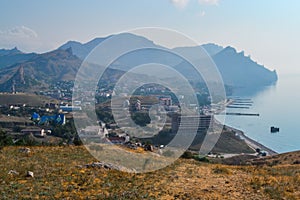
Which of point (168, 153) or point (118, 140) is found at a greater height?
point (168, 153)

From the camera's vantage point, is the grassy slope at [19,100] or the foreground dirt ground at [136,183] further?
the grassy slope at [19,100]

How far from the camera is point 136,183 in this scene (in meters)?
10.4

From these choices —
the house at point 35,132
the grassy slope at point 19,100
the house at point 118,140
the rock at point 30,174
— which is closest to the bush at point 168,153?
the house at point 118,140

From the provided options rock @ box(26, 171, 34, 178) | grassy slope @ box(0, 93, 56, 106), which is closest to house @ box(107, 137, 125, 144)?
rock @ box(26, 171, 34, 178)

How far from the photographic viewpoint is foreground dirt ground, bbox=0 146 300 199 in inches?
357

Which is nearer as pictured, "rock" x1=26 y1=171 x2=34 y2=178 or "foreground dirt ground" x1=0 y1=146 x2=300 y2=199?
"foreground dirt ground" x1=0 y1=146 x2=300 y2=199

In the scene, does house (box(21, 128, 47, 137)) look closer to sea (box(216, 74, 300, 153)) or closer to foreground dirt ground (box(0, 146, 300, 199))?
foreground dirt ground (box(0, 146, 300, 199))

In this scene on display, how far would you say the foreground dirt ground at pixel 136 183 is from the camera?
9.07 meters

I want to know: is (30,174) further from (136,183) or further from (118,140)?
(118,140)

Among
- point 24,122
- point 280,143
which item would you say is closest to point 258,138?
point 280,143

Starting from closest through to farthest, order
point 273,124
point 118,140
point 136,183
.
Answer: point 136,183 → point 118,140 → point 273,124

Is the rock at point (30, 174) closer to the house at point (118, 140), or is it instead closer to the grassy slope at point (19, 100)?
the house at point (118, 140)

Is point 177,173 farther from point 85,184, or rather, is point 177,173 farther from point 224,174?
point 85,184

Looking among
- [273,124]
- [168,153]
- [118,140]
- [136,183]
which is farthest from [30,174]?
Answer: [273,124]
